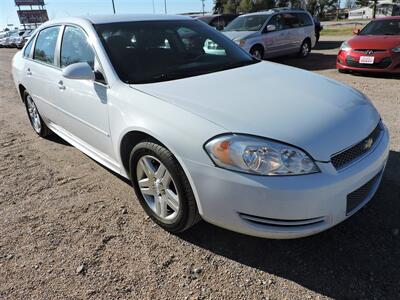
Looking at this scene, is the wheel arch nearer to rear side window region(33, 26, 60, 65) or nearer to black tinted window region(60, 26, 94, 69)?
black tinted window region(60, 26, 94, 69)

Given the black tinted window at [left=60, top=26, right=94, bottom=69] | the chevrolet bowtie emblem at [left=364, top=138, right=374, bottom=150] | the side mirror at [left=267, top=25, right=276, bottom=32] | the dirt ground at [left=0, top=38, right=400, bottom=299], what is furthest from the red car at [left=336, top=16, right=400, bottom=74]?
the black tinted window at [left=60, top=26, right=94, bottom=69]

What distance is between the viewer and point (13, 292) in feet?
7.43

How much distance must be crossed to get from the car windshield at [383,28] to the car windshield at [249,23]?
2.88m

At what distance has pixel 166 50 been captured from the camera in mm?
3242

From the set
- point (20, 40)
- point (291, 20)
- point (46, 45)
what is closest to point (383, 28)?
point (291, 20)

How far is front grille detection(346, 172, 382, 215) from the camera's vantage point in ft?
7.20

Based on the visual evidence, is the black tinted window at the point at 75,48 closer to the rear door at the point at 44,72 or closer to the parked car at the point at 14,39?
the rear door at the point at 44,72

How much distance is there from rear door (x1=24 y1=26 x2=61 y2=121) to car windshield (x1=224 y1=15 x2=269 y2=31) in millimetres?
7168

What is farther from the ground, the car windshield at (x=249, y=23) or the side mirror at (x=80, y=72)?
the side mirror at (x=80, y=72)

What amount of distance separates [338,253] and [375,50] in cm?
634

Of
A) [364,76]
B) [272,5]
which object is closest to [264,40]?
[364,76]

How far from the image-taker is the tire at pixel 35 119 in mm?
4776

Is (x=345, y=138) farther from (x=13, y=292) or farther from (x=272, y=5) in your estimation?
(x=272, y=5)

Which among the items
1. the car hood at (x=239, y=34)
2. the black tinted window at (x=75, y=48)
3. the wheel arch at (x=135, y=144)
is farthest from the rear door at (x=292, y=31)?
the wheel arch at (x=135, y=144)
